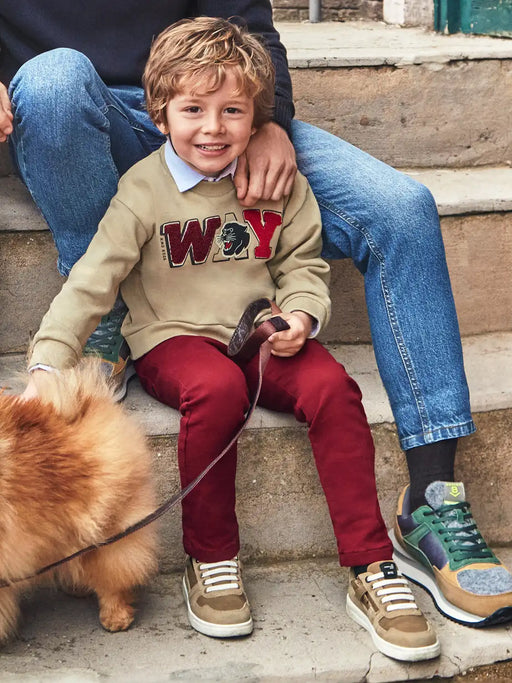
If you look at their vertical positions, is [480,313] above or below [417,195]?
below

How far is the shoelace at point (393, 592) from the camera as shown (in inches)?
66.7

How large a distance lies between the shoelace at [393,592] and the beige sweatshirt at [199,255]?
507 mm

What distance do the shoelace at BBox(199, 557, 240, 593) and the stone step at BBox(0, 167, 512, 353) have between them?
0.73 m

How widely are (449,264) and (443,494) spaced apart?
69cm

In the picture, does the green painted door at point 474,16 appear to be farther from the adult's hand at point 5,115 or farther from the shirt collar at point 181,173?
the adult's hand at point 5,115

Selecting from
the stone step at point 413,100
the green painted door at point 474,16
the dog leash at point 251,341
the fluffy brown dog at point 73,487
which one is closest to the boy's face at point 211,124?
the dog leash at point 251,341

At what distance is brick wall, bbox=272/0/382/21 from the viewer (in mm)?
3705

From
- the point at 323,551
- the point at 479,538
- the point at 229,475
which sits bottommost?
the point at 323,551

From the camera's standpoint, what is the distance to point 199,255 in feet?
6.09

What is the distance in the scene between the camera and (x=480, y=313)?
7.80ft

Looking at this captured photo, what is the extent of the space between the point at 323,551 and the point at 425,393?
413mm

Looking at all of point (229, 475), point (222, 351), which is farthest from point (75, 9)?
point (229, 475)

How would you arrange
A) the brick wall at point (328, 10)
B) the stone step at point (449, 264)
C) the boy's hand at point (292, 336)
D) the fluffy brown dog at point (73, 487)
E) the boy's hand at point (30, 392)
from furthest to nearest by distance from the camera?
the brick wall at point (328, 10) < the stone step at point (449, 264) < the boy's hand at point (292, 336) < the boy's hand at point (30, 392) < the fluffy brown dog at point (73, 487)

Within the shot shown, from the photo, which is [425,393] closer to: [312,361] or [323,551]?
[312,361]
